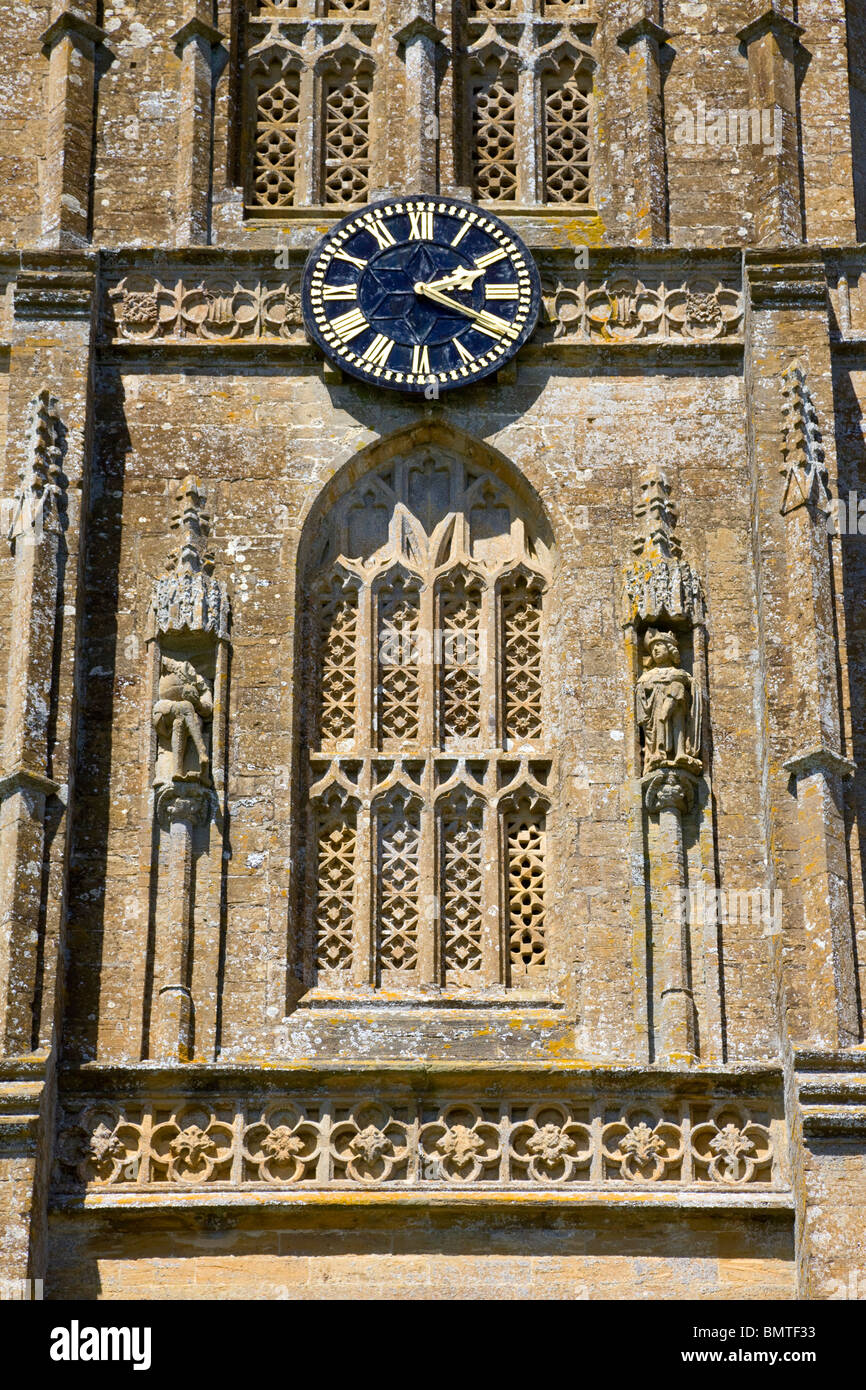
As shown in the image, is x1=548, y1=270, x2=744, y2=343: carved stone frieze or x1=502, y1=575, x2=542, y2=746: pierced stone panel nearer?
x1=502, y1=575, x2=542, y2=746: pierced stone panel

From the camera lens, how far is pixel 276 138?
26.3m

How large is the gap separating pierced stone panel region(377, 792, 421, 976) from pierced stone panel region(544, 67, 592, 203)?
201 inches

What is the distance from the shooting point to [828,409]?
79.5 feet

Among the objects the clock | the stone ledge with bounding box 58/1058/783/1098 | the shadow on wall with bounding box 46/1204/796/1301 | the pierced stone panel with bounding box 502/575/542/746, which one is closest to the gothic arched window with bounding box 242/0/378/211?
the clock

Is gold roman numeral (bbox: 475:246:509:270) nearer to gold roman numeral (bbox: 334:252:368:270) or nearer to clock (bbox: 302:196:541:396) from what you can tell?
clock (bbox: 302:196:541:396)

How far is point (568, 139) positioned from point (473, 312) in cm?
221

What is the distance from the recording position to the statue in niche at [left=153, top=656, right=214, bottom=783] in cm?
2342

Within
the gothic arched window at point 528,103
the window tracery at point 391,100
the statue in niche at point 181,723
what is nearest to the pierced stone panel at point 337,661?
the statue in niche at point 181,723

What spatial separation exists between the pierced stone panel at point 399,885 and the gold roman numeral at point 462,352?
3215mm

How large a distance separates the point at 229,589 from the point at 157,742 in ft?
4.17

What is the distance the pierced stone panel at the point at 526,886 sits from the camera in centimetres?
2353

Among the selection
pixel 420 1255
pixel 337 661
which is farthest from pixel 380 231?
pixel 420 1255

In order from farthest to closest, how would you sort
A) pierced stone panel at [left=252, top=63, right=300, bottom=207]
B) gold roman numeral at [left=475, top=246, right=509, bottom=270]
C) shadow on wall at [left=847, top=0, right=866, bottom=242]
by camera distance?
pierced stone panel at [left=252, top=63, right=300, bottom=207] → shadow on wall at [left=847, top=0, right=866, bottom=242] → gold roman numeral at [left=475, top=246, right=509, bottom=270]

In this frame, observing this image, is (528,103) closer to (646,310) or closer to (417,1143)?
(646,310)
